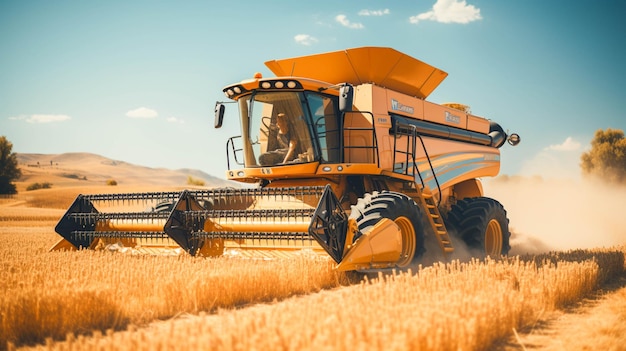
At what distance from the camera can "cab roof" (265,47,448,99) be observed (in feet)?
27.3

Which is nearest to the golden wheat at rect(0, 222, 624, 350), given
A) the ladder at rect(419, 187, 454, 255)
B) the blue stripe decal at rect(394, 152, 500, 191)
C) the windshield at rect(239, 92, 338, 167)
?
the ladder at rect(419, 187, 454, 255)

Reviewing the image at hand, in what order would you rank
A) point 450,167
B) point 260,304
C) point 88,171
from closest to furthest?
point 260,304, point 450,167, point 88,171

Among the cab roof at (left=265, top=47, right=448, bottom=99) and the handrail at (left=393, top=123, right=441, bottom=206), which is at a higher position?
the cab roof at (left=265, top=47, right=448, bottom=99)

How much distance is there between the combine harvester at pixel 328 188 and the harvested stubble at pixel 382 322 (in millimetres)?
1480

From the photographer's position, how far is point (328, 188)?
20.0ft

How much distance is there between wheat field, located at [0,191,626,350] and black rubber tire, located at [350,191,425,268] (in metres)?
0.72

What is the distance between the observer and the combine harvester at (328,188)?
638cm

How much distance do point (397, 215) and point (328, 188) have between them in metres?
1.00

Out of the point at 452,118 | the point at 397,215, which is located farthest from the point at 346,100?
the point at 452,118

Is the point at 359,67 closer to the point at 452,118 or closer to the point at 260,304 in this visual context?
the point at 452,118

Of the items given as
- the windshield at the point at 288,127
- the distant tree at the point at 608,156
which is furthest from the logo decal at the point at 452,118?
the distant tree at the point at 608,156

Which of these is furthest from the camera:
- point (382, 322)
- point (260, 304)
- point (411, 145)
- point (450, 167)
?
point (450, 167)

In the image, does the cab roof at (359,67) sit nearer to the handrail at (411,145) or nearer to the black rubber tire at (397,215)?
the handrail at (411,145)

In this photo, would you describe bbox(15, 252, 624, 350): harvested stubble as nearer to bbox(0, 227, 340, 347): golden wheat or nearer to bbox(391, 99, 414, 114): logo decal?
bbox(0, 227, 340, 347): golden wheat
